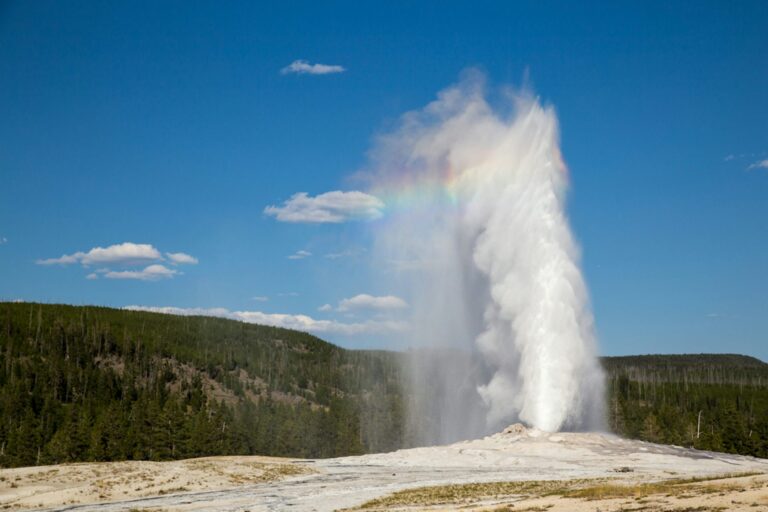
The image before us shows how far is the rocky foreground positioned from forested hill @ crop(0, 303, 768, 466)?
24926 millimetres

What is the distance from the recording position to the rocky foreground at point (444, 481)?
30.5 metres

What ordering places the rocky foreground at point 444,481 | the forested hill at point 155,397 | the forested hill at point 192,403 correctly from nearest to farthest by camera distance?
the rocky foreground at point 444,481 < the forested hill at point 192,403 < the forested hill at point 155,397

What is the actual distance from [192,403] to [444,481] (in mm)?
83053

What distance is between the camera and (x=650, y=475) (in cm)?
4312

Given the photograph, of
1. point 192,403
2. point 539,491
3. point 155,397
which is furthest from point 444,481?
point 192,403

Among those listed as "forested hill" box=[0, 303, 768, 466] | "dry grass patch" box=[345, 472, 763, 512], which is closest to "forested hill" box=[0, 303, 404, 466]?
"forested hill" box=[0, 303, 768, 466]

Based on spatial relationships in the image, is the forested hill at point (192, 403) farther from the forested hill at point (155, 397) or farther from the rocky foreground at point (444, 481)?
the rocky foreground at point (444, 481)

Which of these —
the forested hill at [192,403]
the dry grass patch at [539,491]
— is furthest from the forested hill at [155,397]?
the dry grass patch at [539,491]

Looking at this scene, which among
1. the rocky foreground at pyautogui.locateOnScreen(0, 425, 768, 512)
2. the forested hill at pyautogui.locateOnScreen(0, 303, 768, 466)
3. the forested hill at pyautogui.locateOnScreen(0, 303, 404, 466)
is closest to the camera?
the rocky foreground at pyautogui.locateOnScreen(0, 425, 768, 512)

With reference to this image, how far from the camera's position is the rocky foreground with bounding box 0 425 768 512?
30.5 meters

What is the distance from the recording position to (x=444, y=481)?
1784 inches

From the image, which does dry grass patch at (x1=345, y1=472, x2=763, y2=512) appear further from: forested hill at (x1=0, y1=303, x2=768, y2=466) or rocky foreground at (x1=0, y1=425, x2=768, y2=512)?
forested hill at (x1=0, y1=303, x2=768, y2=466)

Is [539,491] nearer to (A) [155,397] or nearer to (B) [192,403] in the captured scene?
(A) [155,397]

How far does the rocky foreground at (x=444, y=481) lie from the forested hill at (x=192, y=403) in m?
24.9
